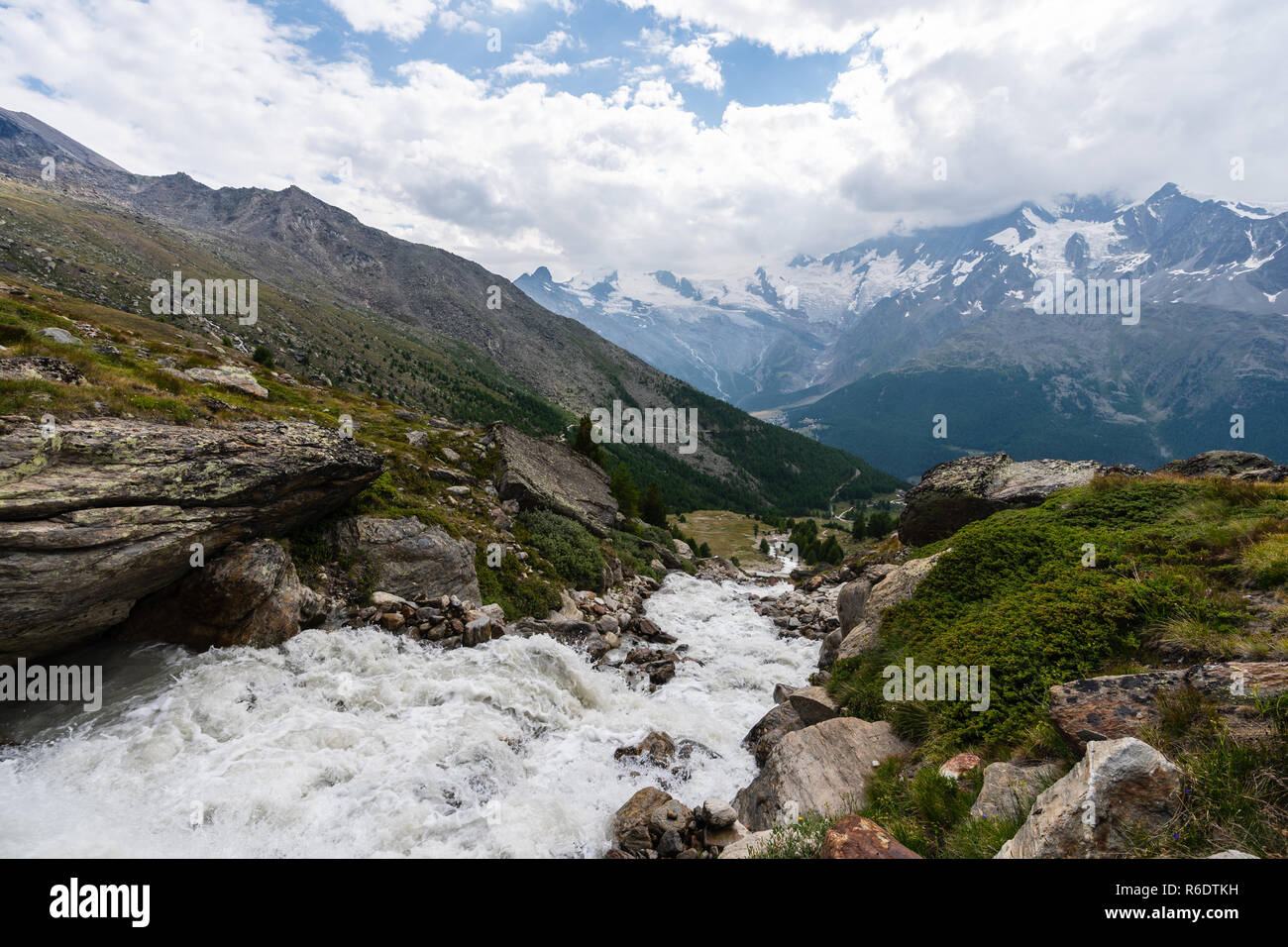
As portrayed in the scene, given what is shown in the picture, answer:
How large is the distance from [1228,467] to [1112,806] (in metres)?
23.3

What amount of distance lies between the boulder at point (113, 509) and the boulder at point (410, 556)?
2.63 metres

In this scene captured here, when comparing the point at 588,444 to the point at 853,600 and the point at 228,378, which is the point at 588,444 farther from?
the point at 853,600

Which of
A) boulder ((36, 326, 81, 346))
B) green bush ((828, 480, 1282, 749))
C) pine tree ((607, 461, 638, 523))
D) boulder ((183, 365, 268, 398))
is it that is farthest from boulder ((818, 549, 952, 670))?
pine tree ((607, 461, 638, 523))

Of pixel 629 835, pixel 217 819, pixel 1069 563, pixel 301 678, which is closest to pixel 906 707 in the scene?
pixel 1069 563

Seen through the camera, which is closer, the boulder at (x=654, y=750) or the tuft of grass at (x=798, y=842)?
the tuft of grass at (x=798, y=842)

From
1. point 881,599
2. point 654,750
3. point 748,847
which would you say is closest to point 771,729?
point 654,750

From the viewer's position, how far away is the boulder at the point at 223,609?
13.3 metres

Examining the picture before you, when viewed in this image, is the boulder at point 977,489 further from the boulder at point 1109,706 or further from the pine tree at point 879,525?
the pine tree at point 879,525

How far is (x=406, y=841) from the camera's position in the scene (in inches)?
366

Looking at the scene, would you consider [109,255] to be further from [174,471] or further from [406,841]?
[406,841]

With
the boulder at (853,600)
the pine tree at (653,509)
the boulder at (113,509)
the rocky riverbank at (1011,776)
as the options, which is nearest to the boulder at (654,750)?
the rocky riverbank at (1011,776)

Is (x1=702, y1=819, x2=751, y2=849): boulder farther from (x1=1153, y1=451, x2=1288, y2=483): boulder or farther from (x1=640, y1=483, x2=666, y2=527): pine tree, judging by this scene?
(x1=640, y1=483, x2=666, y2=527): pine tree
